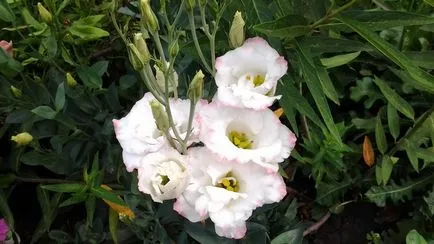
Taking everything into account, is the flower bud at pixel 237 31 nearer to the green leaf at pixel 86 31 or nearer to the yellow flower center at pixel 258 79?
the yellow flower center at pixel 258 79

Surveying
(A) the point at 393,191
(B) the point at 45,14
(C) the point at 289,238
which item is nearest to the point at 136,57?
(B) the point at 45,14

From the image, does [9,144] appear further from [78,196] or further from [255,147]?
[255,147]

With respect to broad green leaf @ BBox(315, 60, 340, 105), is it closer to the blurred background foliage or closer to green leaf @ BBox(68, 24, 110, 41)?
the blurred background foliage

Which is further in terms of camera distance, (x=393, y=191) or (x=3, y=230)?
(x=393, y=191)

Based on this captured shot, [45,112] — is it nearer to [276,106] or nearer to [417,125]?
[276,106]

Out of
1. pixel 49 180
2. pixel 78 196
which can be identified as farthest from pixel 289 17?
pixel 49 180
